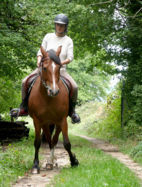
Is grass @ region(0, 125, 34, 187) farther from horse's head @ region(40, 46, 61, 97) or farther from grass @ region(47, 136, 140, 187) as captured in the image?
horse's head @ region(40, 46, 61, 97)

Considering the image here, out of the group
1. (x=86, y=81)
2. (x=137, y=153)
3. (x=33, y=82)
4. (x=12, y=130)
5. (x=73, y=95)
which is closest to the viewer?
(x=33, y=82)

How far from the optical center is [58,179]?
243 inches

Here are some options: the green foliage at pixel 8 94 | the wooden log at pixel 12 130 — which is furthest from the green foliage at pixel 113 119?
the green foliage at pixel 8 94

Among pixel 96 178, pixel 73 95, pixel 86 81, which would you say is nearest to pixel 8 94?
pixel 73 95

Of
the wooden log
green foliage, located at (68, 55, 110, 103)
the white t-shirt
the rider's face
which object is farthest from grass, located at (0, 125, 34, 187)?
green foliage, located at (68, 55, 110, 103)

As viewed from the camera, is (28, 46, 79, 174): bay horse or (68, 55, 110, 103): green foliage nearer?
(28, 46, 79, 174): bay horse

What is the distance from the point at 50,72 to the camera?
20.9ft

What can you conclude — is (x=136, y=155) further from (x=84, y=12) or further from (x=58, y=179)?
(x=84, y=12)

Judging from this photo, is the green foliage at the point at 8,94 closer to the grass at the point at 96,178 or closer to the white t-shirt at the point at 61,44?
the white t-shirt at the point at 61,44

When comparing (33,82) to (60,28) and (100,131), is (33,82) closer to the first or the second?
(60,28)

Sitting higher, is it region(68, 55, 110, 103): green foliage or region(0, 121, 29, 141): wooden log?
region(0, 121, 29, 141): wooden log

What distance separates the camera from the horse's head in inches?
247

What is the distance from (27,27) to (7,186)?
927cm

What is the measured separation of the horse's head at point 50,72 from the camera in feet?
20.6
